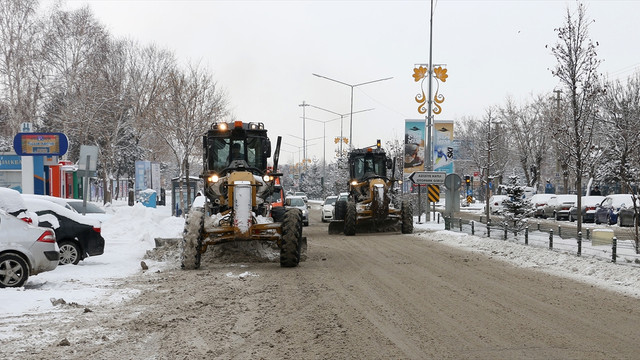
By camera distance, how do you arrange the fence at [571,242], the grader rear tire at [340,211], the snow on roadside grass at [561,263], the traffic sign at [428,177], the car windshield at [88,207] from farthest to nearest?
the traffic sign at [428,177] → the grader rear tire at [340,211] → the car windshield at [88,207] → the fence at [571,242] → the snow on roadside grass at [561,263]

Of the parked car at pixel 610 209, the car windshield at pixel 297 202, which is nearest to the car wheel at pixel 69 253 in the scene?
the car windshield at pixel 297 202

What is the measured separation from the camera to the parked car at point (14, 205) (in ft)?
46.0

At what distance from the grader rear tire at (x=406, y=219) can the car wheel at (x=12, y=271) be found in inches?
712

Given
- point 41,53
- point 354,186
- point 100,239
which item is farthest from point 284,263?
point 41,53

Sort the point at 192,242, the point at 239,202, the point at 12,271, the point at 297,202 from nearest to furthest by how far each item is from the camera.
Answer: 1. the point at 12,271
2. the point at 239,202
3. the point at 192,242
4. the point at 297,202

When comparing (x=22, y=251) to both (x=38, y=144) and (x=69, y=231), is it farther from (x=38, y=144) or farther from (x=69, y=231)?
(x=38, y=144)

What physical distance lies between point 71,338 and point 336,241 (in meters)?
17.1

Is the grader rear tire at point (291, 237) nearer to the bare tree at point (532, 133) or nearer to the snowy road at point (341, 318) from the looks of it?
the snowy road at point (341, 318)

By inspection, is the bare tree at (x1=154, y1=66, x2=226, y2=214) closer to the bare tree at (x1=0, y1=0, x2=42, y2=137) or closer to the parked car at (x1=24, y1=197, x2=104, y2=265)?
the bare tree at (x1=0, y1=0, x2=42, y2=137)

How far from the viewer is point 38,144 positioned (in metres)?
27.1

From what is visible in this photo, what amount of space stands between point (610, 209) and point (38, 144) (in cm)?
2626

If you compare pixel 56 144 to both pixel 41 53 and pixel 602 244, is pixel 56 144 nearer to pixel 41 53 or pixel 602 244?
pixel 602 244

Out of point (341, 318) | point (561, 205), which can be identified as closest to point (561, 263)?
point (341, 318)

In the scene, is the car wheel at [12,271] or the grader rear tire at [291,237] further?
the grader rear tire at [291,237]
